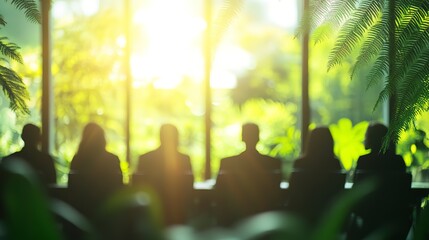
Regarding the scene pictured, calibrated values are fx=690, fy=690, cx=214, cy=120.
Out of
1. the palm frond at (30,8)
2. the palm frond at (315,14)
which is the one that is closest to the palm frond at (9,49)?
the palm frond at (30,8)

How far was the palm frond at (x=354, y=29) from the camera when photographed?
2.83m

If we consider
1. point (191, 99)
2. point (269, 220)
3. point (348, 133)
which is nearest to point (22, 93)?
point (269, 220)

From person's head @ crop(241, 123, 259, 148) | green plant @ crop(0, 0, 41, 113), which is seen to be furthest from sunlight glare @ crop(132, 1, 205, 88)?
green plant @ crop(0, 0, 41, 113)

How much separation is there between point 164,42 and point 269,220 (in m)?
7.56

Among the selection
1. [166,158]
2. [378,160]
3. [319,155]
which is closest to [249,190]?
[319,155]

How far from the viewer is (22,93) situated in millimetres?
3447

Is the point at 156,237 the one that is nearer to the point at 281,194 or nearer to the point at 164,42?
the point at 281,194

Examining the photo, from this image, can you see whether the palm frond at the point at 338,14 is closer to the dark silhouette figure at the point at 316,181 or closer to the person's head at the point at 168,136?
the dark silhouette figure at the point at 316,181

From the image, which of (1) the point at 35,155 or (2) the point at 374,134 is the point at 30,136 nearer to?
(1) the point at 35,155

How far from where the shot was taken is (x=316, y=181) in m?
5.18

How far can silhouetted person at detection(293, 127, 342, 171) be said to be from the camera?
529cm

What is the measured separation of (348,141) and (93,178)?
3748mm

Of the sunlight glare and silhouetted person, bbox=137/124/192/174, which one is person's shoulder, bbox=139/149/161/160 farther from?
the sunlight glare

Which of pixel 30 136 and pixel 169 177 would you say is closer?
pixel 169 177
